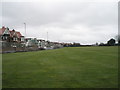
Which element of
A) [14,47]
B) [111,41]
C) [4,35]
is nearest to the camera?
[14,47]

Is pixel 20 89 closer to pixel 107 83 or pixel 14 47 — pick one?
pixel 107 83

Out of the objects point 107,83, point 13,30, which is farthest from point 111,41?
point 107,83

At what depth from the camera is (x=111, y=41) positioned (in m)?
95.6

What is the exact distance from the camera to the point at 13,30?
170ft

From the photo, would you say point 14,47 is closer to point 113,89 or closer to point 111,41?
point 113,89

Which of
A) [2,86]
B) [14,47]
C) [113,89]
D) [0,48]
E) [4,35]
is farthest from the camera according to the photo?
A: [4,35]

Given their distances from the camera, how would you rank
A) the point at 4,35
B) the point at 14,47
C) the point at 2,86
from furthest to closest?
the point at 4,35 → the point at 14,47 → the point at 2,86

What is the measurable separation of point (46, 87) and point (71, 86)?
1.04 m

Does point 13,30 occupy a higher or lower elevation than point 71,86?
higher

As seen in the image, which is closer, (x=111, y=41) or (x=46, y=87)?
(x=46, y=87)

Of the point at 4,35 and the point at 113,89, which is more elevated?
the point at 4,35

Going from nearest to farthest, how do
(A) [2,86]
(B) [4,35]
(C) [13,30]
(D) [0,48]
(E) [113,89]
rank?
(E) [113,89] → (A) [2,86] → (D) [0,48] → (B) [4,35] → (C) [13,30]

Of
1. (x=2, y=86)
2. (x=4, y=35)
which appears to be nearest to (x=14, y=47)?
(x=4, y=35)

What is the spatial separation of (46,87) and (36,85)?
50 cm
